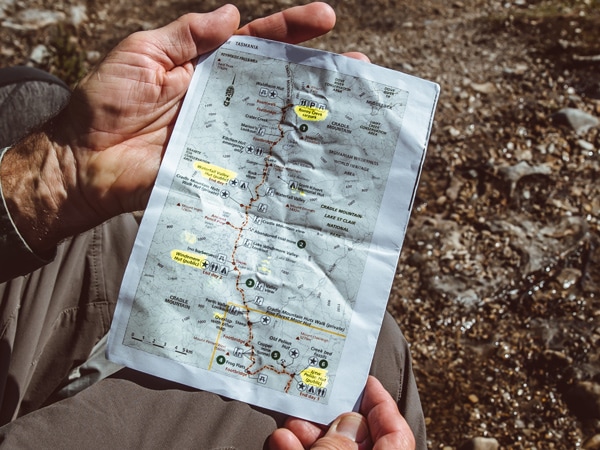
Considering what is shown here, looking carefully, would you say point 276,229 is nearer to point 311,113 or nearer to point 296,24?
point 311,113

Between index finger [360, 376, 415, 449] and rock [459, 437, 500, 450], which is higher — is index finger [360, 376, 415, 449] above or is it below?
above

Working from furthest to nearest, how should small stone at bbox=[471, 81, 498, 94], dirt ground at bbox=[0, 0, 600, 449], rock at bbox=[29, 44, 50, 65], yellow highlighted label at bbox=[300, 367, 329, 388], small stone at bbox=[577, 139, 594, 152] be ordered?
rock at bbox=[29, 44, 50, 65] → small stone at bbox=[471, 81, 498, 94] → small stone at bbox=[577, 139, 594, 152] → dirt ground at bbox=[0, 0, 600, 449] → yellow highlighted label at bbox=[300, 367, 329, 388]

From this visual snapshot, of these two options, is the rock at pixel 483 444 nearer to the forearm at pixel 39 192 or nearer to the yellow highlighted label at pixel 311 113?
the yellow highlighted label at pixel 311 113

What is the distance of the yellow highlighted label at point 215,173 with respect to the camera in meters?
1.63

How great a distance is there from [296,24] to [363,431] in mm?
1038

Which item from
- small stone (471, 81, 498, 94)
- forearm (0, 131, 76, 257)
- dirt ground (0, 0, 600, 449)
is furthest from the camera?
small stone (471, 81, 498, 94)

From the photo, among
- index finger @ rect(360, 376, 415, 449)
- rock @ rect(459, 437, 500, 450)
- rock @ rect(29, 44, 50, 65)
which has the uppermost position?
rock @ rect(29, 44, 50, 65)

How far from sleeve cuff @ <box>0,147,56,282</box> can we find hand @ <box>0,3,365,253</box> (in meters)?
0.05

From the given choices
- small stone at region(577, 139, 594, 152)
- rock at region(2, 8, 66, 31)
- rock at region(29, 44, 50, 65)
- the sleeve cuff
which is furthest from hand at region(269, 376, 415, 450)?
rock at region(2, 8, 66, 31)

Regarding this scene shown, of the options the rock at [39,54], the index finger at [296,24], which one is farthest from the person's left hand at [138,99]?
the rock at [39,54]

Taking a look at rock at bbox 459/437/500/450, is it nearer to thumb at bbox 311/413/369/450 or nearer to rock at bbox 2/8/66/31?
thumb at bbox 311/413/369/450

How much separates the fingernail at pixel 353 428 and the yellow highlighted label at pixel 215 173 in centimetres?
66

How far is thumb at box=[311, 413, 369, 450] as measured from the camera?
1448 mm

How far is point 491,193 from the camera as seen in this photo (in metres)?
2.50
